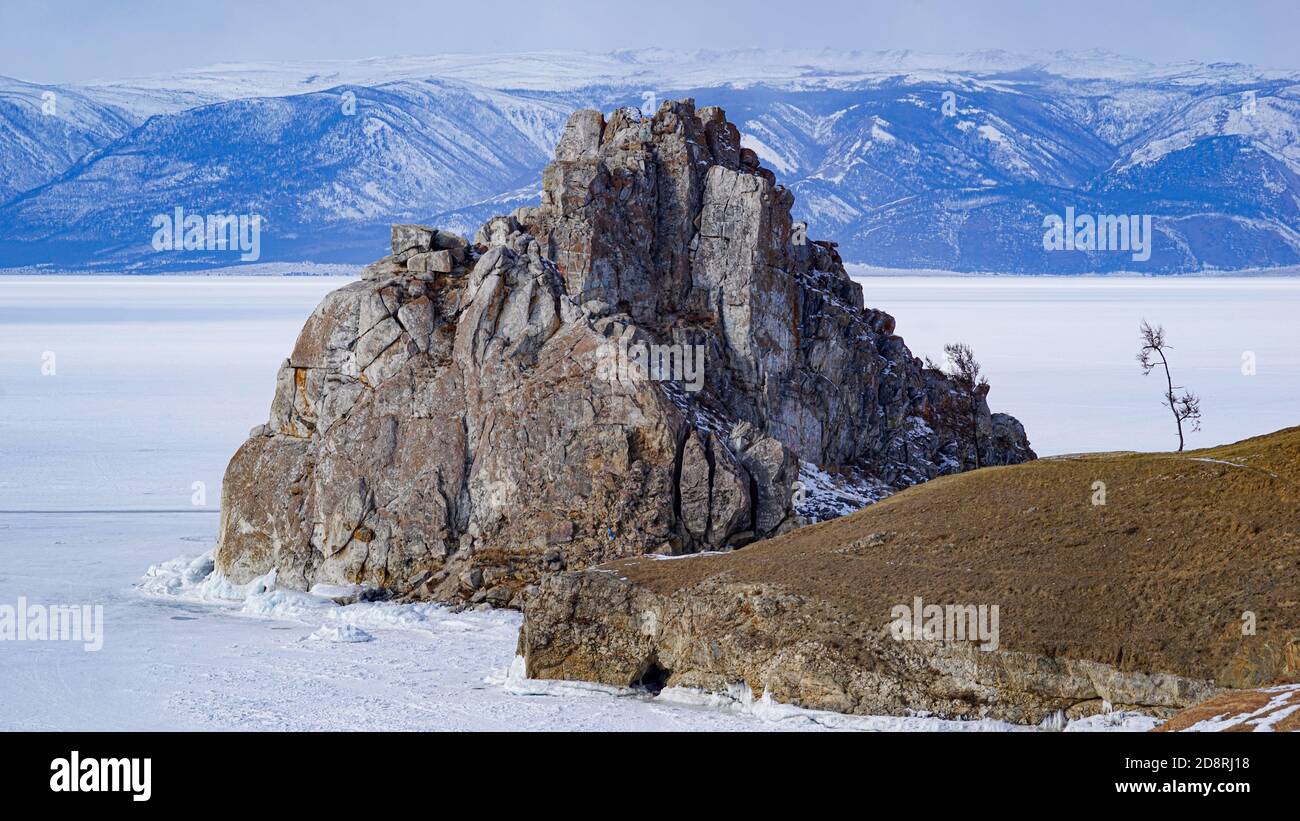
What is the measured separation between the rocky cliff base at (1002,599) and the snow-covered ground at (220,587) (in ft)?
1.73

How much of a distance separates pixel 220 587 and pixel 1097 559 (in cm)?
1787

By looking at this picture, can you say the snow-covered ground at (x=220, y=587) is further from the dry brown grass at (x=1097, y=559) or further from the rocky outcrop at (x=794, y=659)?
the dry brown grass at (x=1097, y=559)

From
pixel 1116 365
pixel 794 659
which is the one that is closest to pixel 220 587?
pixel 794 659

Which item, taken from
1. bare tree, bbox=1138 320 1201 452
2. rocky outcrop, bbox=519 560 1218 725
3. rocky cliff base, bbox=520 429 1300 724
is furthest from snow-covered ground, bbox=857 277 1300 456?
rocky outcrop, bbox=519 560 1218 725

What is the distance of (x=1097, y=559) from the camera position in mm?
22734

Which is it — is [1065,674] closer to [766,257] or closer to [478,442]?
[478,442]

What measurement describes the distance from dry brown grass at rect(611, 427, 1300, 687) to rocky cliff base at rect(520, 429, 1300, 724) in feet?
0.11

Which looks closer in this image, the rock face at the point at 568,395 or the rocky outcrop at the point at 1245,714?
the rocky outcrop at the point at 1245,714

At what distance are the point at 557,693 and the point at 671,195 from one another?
18.2 m

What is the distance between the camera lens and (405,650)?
27703 mm

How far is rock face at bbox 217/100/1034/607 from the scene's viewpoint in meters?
31.4

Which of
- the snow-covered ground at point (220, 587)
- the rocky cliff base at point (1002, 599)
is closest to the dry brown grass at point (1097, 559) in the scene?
the rocky cliff base at point (1002, 599)

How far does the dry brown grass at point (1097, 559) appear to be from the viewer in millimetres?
21188

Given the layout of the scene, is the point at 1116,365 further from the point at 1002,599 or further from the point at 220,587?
the point at 1002,599
